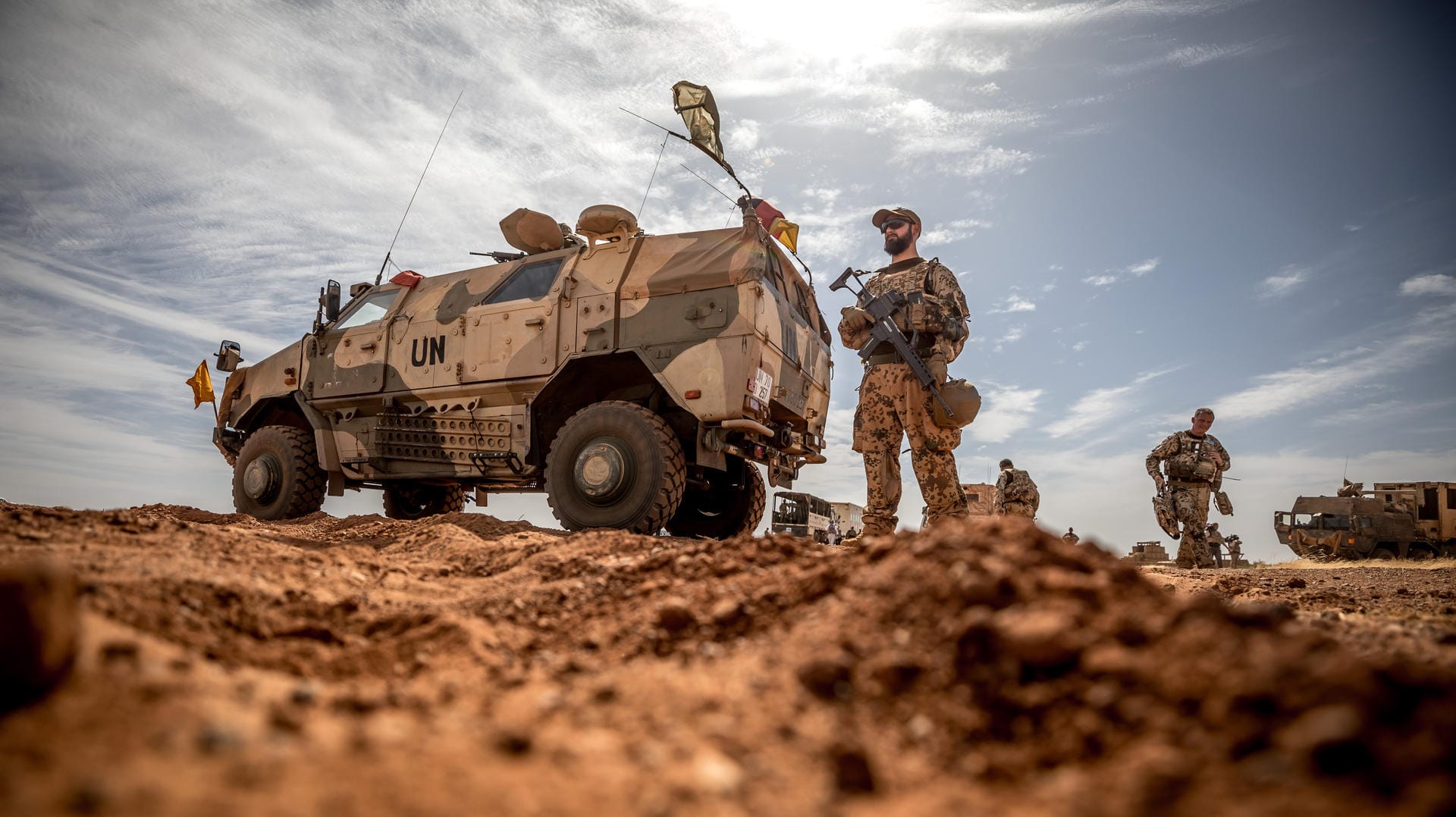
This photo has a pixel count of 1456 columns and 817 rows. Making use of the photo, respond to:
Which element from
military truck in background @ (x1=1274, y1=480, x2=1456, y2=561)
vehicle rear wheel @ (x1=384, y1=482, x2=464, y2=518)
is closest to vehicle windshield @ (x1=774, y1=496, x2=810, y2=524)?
vehicle rear wheel @ (x1=384, y1=482, x2=464, y2=518)

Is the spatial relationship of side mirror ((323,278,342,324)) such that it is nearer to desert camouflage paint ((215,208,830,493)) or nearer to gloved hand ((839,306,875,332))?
desert camouflage paint ((215,208,830,493))

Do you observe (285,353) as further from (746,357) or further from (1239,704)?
(1239,704)

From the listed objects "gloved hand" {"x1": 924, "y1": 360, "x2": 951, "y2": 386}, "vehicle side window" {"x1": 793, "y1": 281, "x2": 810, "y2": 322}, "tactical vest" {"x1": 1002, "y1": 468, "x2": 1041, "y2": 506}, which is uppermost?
"vehicle side window" {"x1": 793, "y1": 281, "x2": 810, "y2": 322}

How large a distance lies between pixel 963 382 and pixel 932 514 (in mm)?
945

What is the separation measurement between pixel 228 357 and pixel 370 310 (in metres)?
2.04

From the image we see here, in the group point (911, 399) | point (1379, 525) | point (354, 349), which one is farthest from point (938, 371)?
point (1379, 525)

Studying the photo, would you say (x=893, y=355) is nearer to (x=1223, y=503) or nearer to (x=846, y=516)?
(x=1223, y=503)

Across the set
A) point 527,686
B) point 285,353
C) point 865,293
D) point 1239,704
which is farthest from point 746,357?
point 285,353

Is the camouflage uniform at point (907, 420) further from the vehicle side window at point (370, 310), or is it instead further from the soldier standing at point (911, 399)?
the vehicle side window at point (370, 310)

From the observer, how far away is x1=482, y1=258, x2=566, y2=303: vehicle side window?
5996mm

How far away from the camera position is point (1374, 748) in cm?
95

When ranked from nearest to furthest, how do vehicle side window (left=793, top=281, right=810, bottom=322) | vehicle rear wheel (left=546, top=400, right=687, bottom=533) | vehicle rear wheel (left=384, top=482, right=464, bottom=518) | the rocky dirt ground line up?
the rocky dirt ground → vehicle rear wheel (left=546, top=400, right=687, bottom=533) → vehicle side window (left=793, top=281, right=810, bottom=322) → vehicle rear wheel (left=384, top=482, right=464, bottom=518)

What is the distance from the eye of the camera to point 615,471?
192 inches

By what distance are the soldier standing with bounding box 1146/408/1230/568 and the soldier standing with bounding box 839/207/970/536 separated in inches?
229
